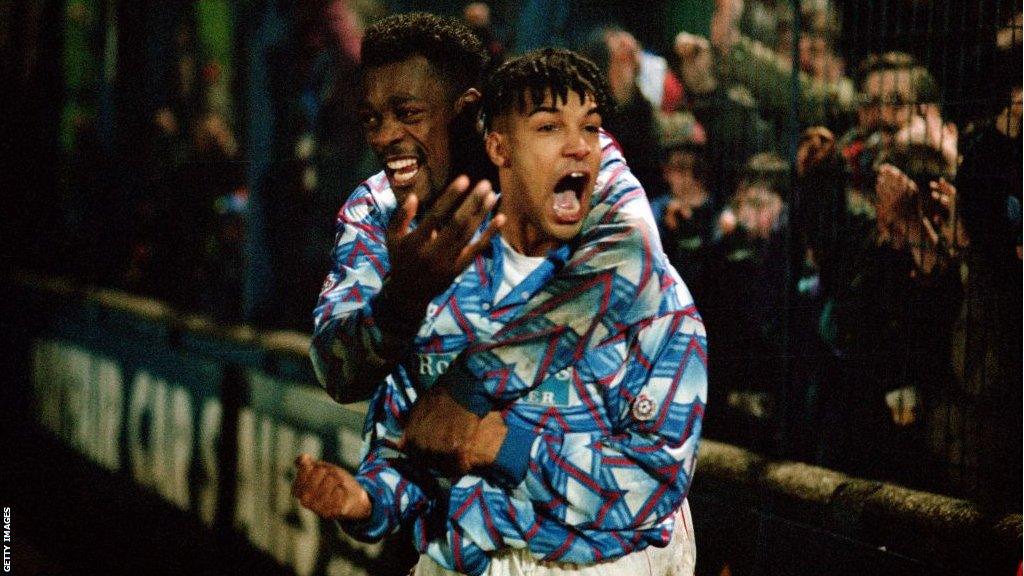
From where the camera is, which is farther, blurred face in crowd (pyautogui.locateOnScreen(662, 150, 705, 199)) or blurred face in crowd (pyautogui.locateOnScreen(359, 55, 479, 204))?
blurred face in crowd (pyautogui.locateOnScreen(662, 150, 705, 199))

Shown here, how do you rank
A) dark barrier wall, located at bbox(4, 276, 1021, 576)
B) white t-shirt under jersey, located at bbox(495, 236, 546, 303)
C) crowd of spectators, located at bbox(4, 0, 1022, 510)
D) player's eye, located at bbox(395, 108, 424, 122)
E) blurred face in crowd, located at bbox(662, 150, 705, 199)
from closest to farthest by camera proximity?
white t-shirt under jersey, located at bbox(495, 236, 546, 303) < player's eye, located at bbox(395, 108, 424, 122) < crowd of spectators, located at bbox(4, 0, 1022, 510) < dark barrier wall, located at bbox(4, 276, 1021, 576) < blurred face in crowd, located at bbox(662, 150, 705, 199)

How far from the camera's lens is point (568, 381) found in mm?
2416

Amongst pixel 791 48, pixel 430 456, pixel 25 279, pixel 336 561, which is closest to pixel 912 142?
pixel 791 48

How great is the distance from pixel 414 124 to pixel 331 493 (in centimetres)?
81

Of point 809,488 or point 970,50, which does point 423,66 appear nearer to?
point 970,50

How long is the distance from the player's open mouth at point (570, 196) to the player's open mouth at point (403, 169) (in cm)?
37

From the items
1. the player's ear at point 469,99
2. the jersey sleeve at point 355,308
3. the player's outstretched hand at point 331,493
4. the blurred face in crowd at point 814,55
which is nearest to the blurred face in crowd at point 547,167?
the player's ear at point 469,99

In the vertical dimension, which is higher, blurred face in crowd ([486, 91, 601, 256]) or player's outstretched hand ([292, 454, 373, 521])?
blurred face in crowd ([486, 91, 601, 256])

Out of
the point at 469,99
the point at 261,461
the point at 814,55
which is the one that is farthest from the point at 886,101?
the point at 261,461

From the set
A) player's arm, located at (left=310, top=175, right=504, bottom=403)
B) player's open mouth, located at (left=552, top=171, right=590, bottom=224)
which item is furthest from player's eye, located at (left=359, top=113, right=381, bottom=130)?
player's open mouth, located at (left=552, top=171, right=590, bottom=224)

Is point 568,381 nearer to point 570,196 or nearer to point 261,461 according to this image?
point 570,196

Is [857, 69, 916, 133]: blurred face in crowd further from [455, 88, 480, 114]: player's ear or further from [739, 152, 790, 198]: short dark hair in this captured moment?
[455, 88, 480, 114]: player's ear

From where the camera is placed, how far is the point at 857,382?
159 inches

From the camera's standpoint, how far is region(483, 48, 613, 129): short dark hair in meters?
2.38
